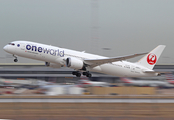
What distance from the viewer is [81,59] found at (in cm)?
3412

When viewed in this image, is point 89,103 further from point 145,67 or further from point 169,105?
point 145,67

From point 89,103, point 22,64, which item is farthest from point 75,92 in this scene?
point 22,64

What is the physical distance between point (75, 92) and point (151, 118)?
11302 mm

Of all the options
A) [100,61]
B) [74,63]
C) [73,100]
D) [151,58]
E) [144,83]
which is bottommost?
[73,100]

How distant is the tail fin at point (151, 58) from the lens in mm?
39088

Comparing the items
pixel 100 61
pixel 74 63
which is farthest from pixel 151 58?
pixel 74 63

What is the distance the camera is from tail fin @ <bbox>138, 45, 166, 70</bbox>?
39088mm

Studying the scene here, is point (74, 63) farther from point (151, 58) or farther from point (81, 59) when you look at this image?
point (151, 58)

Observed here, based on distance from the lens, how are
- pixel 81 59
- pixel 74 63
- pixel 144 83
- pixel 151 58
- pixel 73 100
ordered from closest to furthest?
pixel 73 100
pixel 74 63
pixel 81 59
pixel 144 83
pixel 151 58

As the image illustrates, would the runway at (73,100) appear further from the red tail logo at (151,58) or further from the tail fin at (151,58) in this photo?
Result: the red tail logo at (151,58)

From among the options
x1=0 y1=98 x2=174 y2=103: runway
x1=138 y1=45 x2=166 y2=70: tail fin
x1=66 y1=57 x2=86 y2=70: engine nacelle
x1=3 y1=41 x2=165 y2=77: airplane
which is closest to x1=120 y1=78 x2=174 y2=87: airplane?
x1=3 y1=41 x2=165 y2=77: airplane

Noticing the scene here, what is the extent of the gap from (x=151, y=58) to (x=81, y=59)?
42.4 feet

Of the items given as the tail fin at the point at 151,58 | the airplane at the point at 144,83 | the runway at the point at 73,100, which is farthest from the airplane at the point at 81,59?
the runway at the point at 73,100

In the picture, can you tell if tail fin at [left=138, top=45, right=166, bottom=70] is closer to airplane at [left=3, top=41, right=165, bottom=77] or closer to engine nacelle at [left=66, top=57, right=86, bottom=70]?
airplane at [left=3, top=41, right=165, bottom=77]
